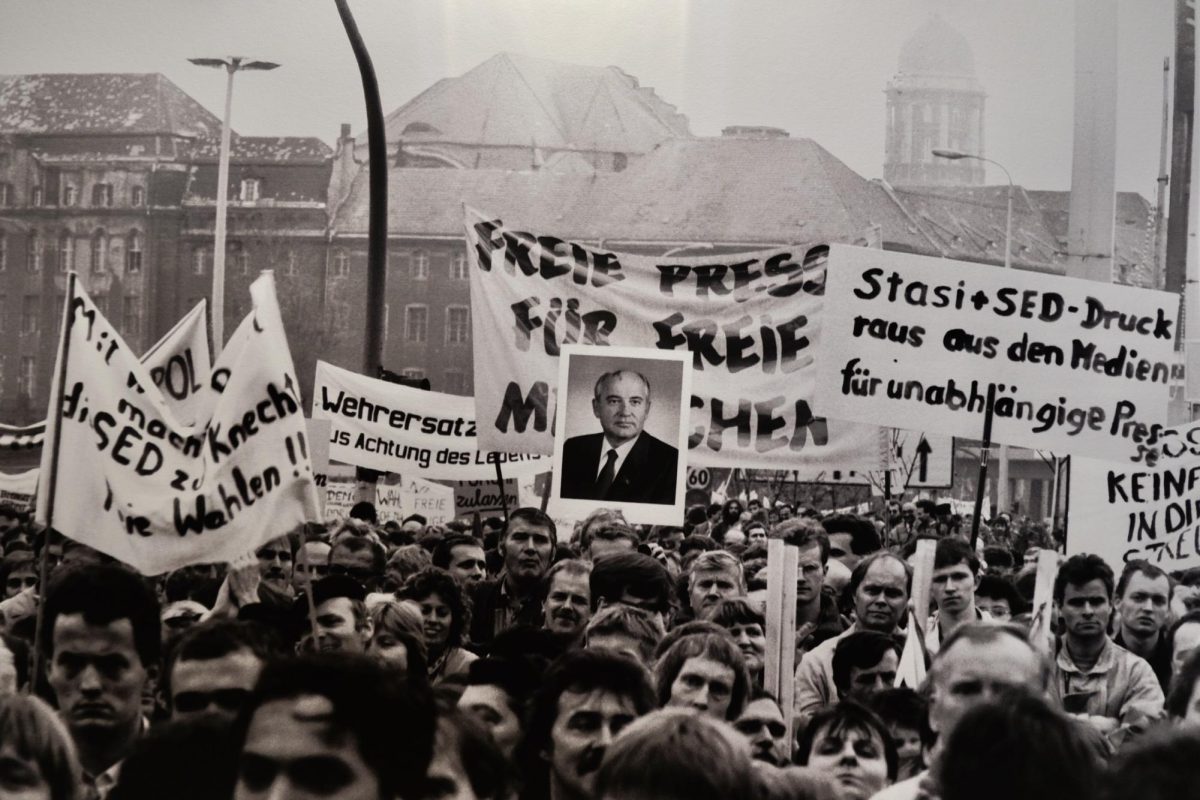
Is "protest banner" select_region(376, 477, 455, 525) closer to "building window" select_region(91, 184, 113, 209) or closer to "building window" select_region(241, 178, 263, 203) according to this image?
"building window" select_region(241, 178, 263, 203)

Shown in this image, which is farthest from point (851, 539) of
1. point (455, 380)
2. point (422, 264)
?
point (455, 380)

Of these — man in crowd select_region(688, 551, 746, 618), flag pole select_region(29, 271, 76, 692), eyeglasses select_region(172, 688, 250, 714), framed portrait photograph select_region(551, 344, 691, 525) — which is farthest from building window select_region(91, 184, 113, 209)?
eyeglasses select_region(172, 688, 250, 714)

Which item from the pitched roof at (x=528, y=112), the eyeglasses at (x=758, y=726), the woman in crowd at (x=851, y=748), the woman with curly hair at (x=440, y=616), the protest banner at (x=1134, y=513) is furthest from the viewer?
the pitched roof at (x=528, y=112)

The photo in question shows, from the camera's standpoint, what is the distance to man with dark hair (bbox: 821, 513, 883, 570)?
38.3ft

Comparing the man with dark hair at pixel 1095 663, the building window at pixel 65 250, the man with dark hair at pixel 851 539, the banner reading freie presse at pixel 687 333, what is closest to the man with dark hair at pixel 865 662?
the man with dark hair at pixel 1095 663

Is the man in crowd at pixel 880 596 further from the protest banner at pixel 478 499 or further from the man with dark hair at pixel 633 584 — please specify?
the protest banner at pixel 478 499

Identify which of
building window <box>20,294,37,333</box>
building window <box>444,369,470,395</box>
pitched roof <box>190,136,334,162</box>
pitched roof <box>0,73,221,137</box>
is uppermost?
pitched roof <box>0,73,221,137</box>

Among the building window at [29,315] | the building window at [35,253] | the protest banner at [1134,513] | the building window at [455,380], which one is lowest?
the protest banner at [1134,513]

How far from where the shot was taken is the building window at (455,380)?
88.0m

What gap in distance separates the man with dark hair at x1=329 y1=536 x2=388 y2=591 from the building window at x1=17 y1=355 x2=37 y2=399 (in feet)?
251

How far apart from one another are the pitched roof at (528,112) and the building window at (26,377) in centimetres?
1703

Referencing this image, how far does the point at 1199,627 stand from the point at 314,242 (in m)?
79.2

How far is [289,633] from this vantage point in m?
6.84

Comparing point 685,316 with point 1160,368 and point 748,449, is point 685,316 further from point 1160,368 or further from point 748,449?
point 1160,368
